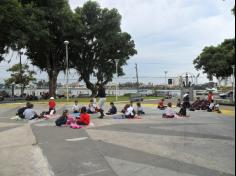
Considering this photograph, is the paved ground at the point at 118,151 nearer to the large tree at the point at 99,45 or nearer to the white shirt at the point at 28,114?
the white shirt at the point at 28,114

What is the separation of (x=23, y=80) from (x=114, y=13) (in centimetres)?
1917

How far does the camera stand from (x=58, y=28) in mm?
54250

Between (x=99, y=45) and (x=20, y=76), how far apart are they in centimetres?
1560

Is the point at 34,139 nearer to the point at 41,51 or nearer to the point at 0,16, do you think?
the point at 0,16

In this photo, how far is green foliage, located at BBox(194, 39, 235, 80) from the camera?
5983 centimetres

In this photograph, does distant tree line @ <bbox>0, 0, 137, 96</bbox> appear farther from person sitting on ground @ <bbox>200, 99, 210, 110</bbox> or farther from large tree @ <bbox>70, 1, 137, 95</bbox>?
person sitting on ground @ <bbox>200, 99, 210, 110</bbox>

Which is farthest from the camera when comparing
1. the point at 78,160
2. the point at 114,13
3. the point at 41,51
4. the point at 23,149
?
the point at 114,13

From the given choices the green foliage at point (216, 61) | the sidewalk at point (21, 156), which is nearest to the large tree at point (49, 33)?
the green foliage at point (216, 61)

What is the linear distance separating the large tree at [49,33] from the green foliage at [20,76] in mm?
8907

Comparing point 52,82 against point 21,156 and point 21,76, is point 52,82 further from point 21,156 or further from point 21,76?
point 21,156

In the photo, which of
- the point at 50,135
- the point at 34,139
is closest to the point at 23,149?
the point at 34,139

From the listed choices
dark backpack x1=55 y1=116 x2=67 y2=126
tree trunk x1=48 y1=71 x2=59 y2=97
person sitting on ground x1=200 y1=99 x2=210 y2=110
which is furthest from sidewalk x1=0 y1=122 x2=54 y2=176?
tree trunk x1=48 y1=71 x2=59 y2=97

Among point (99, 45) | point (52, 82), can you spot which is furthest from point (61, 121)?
point (99, 45)

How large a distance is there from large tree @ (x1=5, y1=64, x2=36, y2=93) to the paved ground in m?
53.3
